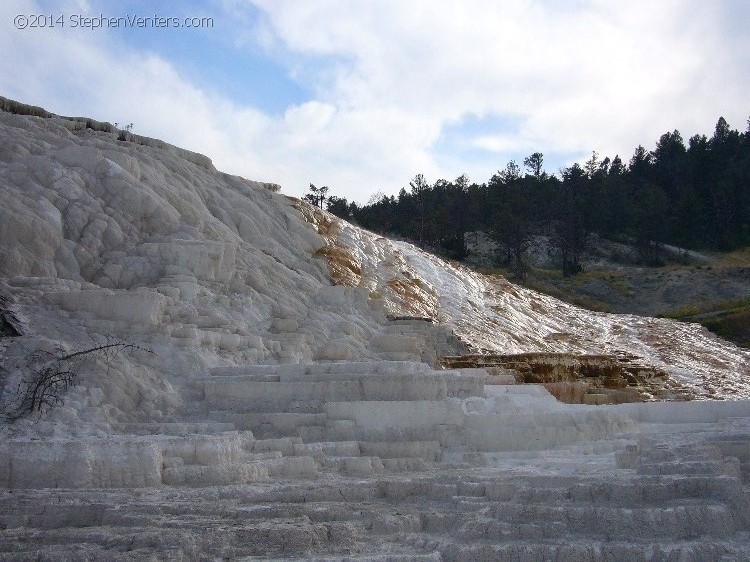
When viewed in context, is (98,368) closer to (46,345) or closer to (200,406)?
(46,345)

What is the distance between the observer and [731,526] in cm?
640

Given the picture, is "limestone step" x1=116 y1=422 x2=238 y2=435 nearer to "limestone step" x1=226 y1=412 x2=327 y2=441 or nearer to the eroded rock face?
"limestone step" x1=226 y1=412 x2=327 y2=441

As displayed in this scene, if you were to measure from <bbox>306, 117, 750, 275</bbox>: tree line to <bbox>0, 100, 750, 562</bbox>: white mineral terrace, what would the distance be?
22230 mm

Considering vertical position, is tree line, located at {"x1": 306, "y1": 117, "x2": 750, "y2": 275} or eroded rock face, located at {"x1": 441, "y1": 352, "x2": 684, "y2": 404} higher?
tree line, located at {"x1": 306, "y1": 117, "x2": 750, "y2": 275}

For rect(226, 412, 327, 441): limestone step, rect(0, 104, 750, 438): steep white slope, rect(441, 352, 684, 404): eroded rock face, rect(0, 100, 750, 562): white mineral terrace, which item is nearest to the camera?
rect(0, 100, 750, 562): white mineral terrace

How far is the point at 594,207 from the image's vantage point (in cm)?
4653

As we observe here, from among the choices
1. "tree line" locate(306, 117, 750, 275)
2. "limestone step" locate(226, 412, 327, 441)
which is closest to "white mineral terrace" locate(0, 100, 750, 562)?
"limestone step" locate(226, 412, 327, 441)

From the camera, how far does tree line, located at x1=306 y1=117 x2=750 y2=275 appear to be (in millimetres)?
41562

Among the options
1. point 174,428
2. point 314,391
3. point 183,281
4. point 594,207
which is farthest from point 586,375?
point 594,207

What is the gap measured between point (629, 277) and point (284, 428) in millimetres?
30596

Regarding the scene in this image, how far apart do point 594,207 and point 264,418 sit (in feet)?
131

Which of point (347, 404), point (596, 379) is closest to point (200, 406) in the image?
point (347, 404)

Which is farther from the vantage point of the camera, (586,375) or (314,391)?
(586,375)

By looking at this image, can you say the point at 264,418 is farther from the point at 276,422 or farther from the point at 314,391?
the point at 314,391
